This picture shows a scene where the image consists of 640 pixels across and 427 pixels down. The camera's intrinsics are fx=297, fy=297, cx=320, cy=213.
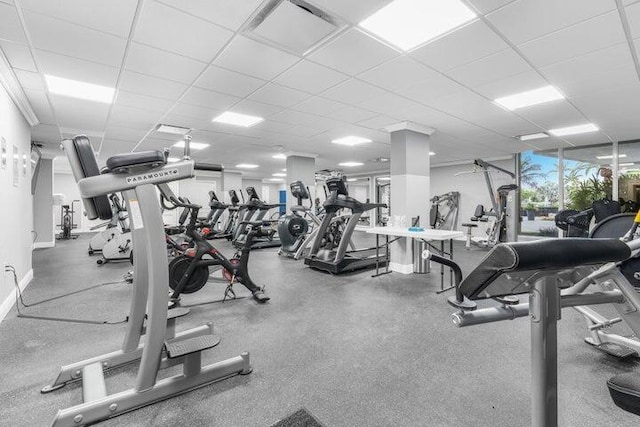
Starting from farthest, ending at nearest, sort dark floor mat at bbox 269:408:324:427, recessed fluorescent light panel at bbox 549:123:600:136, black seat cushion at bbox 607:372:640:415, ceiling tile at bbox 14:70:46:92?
recessed fluorescent light panel at bbox 549:123:600:136
ceiling tile at bbox 14:70:46:92
dark floor mat at bbox 269:408:324:427
black seat cushion at bbox 607:372:640:415

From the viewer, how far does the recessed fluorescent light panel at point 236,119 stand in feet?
16.0

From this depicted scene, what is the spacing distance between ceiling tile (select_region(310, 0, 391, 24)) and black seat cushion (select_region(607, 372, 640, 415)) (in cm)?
239

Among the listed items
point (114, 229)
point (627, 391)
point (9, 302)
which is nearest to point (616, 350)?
point (627, 391)

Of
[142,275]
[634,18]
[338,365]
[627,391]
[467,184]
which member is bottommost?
[338,365]

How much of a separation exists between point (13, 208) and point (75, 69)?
1864 mm

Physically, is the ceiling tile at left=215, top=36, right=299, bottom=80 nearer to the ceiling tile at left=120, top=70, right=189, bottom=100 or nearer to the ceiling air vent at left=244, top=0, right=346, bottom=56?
the ceiling air vent at left=244, top=0, right=346, bottom=56

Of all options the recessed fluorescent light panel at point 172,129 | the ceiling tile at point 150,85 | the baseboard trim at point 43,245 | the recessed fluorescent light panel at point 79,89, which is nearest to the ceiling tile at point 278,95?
the ceiling tile at point 150,85

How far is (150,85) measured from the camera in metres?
3.61

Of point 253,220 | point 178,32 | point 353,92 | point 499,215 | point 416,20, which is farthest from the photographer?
point 253,220

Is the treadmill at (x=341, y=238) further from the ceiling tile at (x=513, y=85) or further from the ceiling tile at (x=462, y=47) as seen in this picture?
the ceiling tile at (x=462, y=47)

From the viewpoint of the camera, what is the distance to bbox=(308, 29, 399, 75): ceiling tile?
2602 mm

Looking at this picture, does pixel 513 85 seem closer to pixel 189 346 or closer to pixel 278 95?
pixel 278 95

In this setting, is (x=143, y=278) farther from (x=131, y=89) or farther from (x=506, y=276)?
(x=131, y=89)

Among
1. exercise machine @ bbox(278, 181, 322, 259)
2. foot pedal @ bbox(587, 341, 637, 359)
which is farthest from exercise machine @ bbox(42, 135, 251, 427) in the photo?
exercise machine @ bbox(278, 181, 322, 259)
